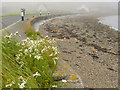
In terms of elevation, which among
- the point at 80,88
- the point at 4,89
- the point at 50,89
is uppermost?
the point at 4,89

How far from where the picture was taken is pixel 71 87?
5430mm

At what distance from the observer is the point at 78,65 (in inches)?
368

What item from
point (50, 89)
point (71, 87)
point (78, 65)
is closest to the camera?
point (50, 89)

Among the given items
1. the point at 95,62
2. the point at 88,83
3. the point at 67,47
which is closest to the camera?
the point at 88,83

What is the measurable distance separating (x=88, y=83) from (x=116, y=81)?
5.36ft

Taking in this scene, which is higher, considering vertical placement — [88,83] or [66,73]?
[66,73]

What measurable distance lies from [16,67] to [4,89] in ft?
3.65

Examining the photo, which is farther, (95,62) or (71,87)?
(95,62)

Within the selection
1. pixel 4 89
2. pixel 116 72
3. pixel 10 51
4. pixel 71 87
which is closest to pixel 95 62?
pixel 116 72

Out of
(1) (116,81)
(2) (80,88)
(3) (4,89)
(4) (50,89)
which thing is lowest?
(1) (116,81)

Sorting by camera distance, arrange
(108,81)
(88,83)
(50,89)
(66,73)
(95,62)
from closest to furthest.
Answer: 1. (50,89)
2. (66,73)
3. (88,83)
4. (108,81)
5. (95,62)

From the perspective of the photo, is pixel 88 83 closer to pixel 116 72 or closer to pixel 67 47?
pixel 116 72

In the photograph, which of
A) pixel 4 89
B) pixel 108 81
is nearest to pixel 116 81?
pixel 108 81

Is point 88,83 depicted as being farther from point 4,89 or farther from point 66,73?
point 4,89
